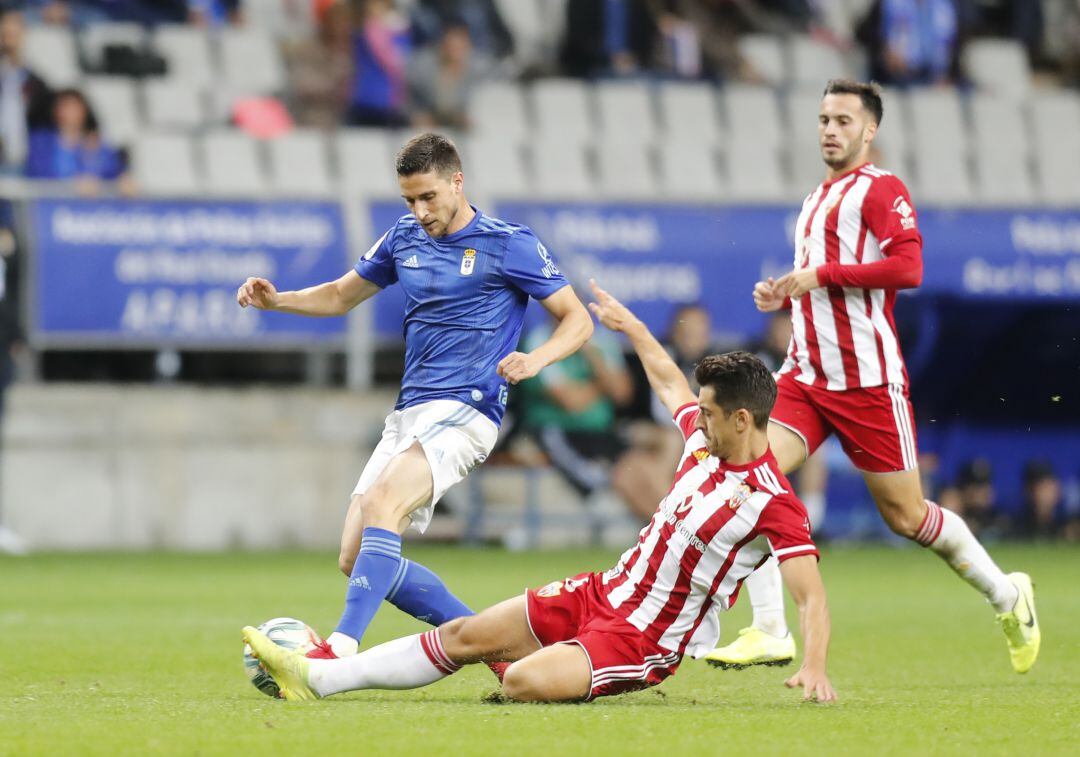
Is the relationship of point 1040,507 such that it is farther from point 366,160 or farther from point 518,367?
point 518,367

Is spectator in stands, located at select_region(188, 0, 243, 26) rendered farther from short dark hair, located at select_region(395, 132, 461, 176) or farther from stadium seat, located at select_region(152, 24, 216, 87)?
short dark hair, located at select_region(395, 132, 461, 176)

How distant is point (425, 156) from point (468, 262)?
1.62 feet

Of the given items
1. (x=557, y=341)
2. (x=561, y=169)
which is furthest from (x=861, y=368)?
(x=561, y=169)

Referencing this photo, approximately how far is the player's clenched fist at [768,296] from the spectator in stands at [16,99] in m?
9.80

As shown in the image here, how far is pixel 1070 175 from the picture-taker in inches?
786

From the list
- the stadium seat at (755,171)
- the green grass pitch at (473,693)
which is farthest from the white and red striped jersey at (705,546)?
the stadium seat at (755,171)

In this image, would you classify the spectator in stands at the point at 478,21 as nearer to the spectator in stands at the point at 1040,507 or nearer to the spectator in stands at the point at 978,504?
the spectator in stands at the point at 978,504

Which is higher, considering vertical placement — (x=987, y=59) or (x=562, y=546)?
(x=987, y=59)

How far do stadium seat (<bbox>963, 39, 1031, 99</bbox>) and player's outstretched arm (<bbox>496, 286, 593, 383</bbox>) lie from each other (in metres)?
14.8

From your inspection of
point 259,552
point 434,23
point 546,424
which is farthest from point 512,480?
point 434,23

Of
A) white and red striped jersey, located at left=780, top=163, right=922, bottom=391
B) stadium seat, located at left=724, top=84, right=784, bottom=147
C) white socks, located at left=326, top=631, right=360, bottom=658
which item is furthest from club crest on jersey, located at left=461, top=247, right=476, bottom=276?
stadium seat, located at left=724, top=84, right=784, bottom=147

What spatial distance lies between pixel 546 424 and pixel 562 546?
1075 millimetres

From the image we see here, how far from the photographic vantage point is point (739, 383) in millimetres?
6484

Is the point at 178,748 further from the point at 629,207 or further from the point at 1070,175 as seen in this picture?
the point at 1070,175
